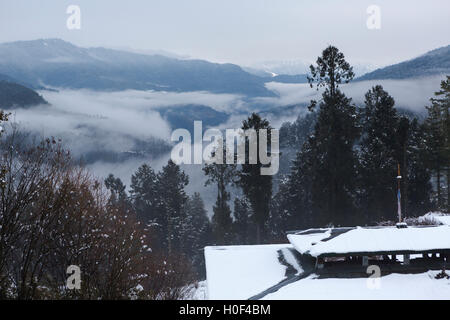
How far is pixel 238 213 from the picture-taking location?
54.5m

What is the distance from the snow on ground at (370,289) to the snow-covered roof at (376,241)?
2.99ft

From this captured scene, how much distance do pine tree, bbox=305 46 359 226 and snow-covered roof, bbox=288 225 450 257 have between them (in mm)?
15498

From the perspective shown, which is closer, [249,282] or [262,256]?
[249,282]

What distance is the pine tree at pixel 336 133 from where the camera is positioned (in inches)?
1307

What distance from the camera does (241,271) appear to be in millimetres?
16969

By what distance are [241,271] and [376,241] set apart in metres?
5.05

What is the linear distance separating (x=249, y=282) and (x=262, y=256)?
148 inches

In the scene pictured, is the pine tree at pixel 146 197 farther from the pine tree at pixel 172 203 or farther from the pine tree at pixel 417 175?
the pine tree at pixel 417 175

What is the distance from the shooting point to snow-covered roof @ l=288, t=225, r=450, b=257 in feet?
50.9

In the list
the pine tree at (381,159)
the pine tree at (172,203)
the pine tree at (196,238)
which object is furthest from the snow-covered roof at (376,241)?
the pine tree at (196,238)

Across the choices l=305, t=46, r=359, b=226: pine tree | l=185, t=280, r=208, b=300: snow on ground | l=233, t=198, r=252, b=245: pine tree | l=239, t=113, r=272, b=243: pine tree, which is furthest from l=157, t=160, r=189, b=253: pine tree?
l=305, t=46, r=359, b=226: pine tree

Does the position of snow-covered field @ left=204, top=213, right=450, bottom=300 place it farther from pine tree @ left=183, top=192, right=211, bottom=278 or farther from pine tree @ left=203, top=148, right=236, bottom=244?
pine tree @ left=183, top=192, right=211, bottom=278

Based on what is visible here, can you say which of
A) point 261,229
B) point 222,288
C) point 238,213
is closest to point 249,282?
point 222,288
